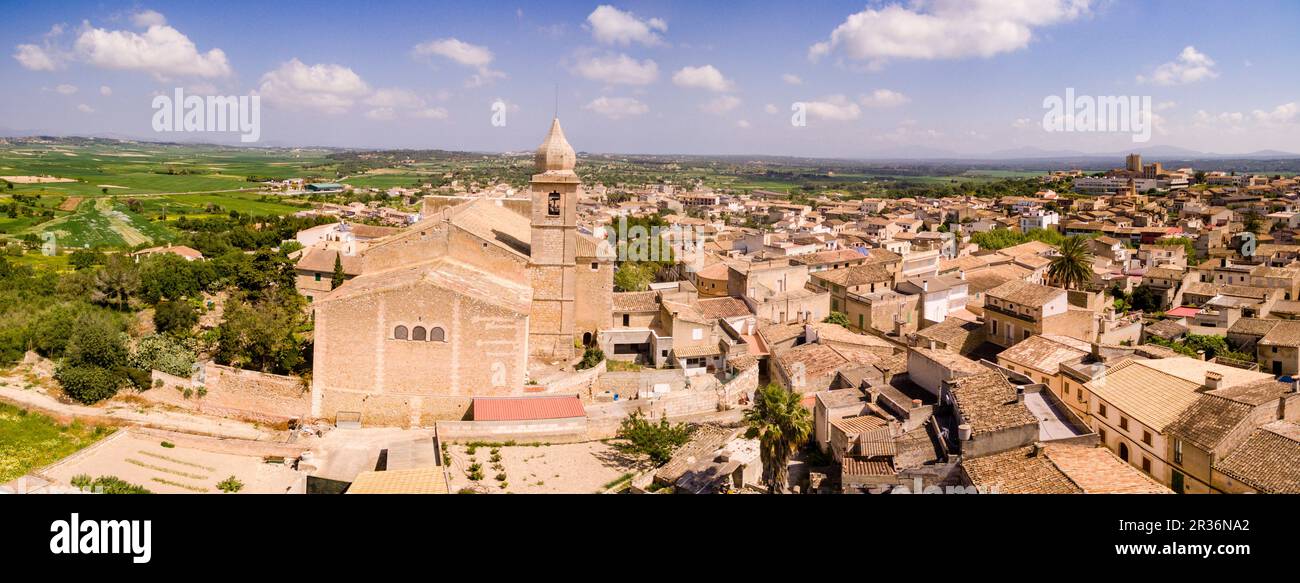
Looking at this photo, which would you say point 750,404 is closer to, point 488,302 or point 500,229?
point 488,302

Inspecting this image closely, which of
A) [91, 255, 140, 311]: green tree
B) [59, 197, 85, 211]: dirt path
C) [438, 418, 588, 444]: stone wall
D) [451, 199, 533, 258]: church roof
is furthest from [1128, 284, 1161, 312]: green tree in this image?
[59, 197, 85, 211]: dirt path

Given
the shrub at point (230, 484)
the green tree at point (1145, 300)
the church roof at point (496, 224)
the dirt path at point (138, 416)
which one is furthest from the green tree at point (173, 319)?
the green tree at point (1145, 300)

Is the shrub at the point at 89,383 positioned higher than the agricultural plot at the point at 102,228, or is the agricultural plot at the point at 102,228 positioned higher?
the agricultural plot at the point at 102,228

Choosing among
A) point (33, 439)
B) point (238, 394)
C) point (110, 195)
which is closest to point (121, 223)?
point (110, 195)

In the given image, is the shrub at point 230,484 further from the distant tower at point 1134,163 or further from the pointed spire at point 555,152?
the distant tower at point 1134,163

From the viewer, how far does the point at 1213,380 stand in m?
18.7

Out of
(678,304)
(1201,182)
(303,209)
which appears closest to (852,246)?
(678,304)

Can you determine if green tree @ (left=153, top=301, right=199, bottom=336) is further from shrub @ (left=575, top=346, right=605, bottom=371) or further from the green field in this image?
shrub @ (left=575, top=346, right=605, bottom=371)

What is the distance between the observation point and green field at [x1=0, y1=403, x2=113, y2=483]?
730 inches

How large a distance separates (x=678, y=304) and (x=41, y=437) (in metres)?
18.9

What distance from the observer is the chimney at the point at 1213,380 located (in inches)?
732

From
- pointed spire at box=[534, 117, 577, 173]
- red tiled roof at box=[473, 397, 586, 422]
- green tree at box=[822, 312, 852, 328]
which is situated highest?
pointed spire at box=[534, 117, 577, 173]

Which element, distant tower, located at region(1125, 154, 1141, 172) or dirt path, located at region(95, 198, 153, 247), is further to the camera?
distant tower, located at region(1125, 154, 1141, 172)

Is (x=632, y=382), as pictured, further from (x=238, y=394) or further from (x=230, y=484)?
(x=230, y=484)
